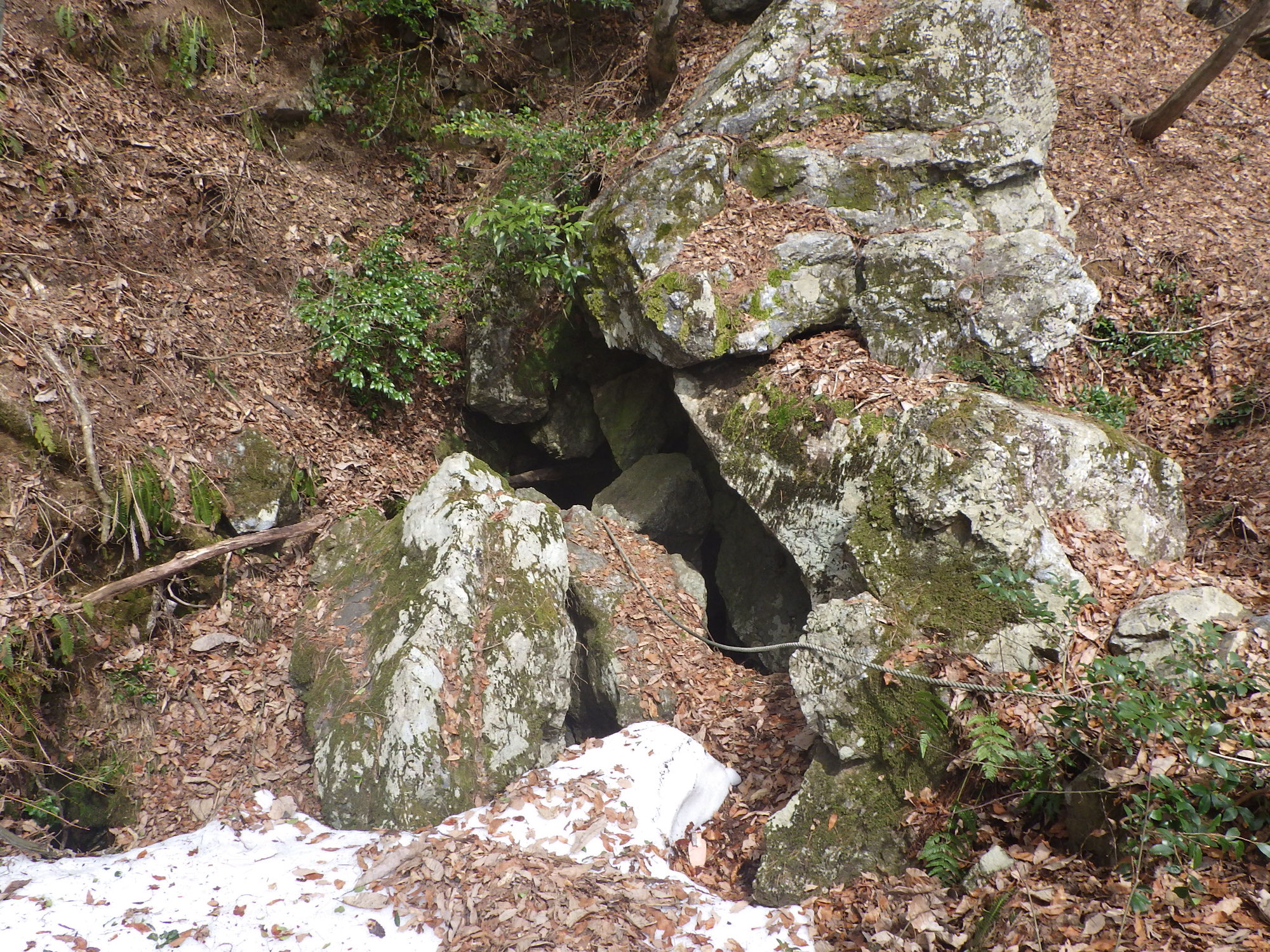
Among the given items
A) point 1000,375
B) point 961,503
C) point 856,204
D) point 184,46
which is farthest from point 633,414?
point 184,46

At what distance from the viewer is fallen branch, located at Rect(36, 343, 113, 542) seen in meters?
5.30

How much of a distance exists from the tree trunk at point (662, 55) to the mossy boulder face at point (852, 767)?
24.9ft

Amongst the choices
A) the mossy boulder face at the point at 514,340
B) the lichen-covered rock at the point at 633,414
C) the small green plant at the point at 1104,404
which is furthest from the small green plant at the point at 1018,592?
the mossy boulder face at the point at 514,340

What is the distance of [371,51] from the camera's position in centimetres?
934

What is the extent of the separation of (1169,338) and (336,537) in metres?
8.69

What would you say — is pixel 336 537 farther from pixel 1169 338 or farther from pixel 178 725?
pixel 1169 338

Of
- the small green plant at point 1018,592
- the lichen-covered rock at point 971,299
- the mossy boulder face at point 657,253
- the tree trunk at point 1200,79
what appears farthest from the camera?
the tree trunk at point 1200,79

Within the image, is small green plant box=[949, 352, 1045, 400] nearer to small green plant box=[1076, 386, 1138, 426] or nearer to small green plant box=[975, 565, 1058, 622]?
small green plant box=[1076, 386, 1138, 426]

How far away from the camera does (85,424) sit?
536 cm

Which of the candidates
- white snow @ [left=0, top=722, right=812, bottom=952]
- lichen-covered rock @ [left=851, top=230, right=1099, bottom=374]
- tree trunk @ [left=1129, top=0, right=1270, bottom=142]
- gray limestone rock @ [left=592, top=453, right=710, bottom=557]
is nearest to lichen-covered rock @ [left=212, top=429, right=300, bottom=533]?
white snow @ [left=0, top=722, right=812, bottom=952]

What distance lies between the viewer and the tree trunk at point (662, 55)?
838cm

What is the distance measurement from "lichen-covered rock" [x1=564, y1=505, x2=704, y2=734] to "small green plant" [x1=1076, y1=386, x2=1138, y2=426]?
14.0 feet

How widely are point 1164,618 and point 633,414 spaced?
18.7 ft

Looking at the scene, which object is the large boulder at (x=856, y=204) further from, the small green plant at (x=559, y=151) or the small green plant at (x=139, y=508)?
the small green plant at (x=139, y=508)
